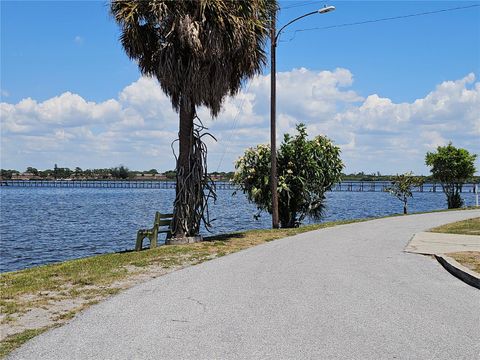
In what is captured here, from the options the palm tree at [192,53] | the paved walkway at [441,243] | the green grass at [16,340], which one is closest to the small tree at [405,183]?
the paved walkway at [441,243]

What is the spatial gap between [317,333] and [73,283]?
16.7ft

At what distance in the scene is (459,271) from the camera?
31.1 feet

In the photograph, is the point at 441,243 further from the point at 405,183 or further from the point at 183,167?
the point at 405,183

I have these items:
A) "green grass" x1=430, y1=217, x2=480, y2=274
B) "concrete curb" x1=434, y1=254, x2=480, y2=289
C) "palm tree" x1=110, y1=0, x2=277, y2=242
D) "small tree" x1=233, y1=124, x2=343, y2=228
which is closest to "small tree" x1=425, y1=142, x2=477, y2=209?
"small tree" x1=233, y1=124, x2=343, y2=228

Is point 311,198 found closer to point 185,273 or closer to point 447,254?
point 447,254

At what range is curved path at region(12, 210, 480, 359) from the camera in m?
5.39

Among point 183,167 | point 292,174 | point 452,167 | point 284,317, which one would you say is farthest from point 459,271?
point 452,167

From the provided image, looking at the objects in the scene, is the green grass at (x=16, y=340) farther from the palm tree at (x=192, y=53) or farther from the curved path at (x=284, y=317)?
the palm tree at (x=192, y=53)

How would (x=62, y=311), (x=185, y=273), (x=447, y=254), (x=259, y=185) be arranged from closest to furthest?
(x=62, y=311) < (x=185, y=273) < (x=447, y=254) < (x=259, y=185)

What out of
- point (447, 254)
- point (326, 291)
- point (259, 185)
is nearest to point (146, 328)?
point (326, 291)

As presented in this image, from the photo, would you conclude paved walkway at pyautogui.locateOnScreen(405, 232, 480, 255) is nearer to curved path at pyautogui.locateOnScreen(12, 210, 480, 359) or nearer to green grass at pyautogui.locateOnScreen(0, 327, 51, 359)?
curved path at pyautogui.locateOnScreen(12, 210, 480, 359)

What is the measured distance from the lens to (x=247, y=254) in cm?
1284

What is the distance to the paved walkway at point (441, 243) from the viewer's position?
41.1 feet

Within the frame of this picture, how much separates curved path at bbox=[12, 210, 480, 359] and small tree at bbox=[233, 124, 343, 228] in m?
14.0
